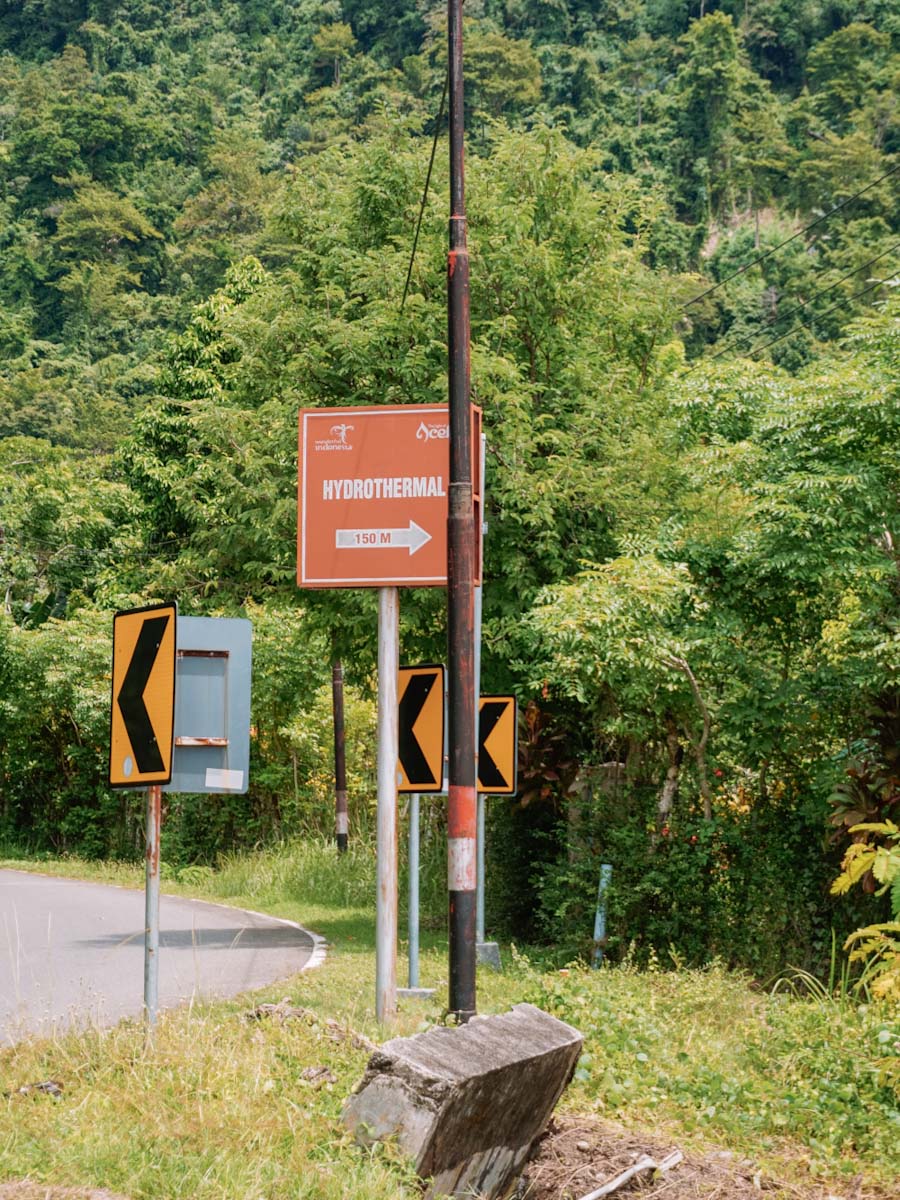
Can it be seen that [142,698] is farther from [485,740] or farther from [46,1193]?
[485,740]

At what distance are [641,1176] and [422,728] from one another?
212 inches

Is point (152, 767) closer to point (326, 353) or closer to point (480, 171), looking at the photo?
point (326, 353)

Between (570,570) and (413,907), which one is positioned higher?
(570,570)

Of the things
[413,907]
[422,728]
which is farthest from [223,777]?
[413,907]

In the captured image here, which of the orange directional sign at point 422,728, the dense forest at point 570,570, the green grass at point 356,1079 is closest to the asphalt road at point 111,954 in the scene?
the green grass at point 356,1079

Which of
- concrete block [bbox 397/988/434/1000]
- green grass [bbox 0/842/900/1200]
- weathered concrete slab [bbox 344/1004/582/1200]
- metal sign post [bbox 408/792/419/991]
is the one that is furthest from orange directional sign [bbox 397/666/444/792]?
weathered concrete slab [bbox 344/1004/582/1200]

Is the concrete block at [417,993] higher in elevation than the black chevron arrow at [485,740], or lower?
lower

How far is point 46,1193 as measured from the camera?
228 inches

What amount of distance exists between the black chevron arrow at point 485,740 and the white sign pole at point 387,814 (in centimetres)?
498

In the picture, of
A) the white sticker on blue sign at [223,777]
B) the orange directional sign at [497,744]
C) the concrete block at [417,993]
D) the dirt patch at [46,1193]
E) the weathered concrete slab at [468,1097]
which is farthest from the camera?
the orange directional sign at [497,744]

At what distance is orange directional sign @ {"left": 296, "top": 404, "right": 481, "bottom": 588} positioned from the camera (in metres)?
11.4

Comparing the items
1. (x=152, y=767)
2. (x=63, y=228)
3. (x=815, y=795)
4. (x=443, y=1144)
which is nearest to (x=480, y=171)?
(x=815, y=795)

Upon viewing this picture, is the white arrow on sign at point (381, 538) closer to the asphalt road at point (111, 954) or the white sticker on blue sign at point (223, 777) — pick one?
the asphalt road at point (111, 954)

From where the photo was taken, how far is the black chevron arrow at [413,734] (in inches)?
493
